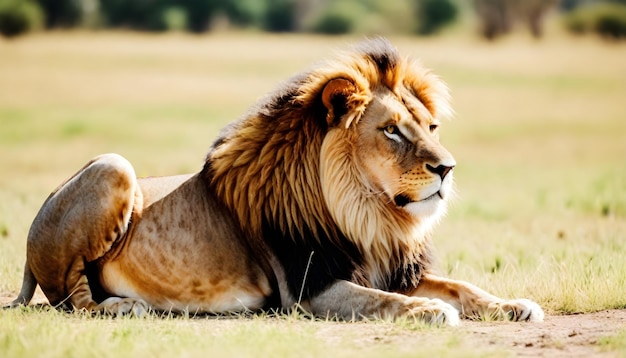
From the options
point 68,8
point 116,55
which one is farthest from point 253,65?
point 68,8

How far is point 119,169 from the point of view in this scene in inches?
212

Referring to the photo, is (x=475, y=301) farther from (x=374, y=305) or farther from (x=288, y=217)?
(x=288, y=217)

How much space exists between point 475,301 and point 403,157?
828 millimetres

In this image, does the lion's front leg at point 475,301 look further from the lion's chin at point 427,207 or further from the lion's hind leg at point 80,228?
the lion's hind leg at point 80,228

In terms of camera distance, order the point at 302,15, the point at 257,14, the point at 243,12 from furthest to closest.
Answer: the point at 302,15, the point at 257,14, the point at 243,12

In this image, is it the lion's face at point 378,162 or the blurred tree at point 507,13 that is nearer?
the lion's face at point 378,162

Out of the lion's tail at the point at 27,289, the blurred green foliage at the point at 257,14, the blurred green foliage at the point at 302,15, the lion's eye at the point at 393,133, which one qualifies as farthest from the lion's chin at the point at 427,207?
the blurred green foliage at the point at 257,14

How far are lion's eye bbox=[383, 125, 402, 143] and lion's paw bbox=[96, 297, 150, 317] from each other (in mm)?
1540

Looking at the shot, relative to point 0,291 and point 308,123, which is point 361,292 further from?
point 0,291

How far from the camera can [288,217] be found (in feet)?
17.2

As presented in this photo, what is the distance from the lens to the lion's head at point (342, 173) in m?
5.15

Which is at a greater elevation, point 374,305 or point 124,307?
point 374,305

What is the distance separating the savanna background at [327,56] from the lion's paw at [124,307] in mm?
209

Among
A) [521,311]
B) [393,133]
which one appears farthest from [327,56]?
[521,311]
